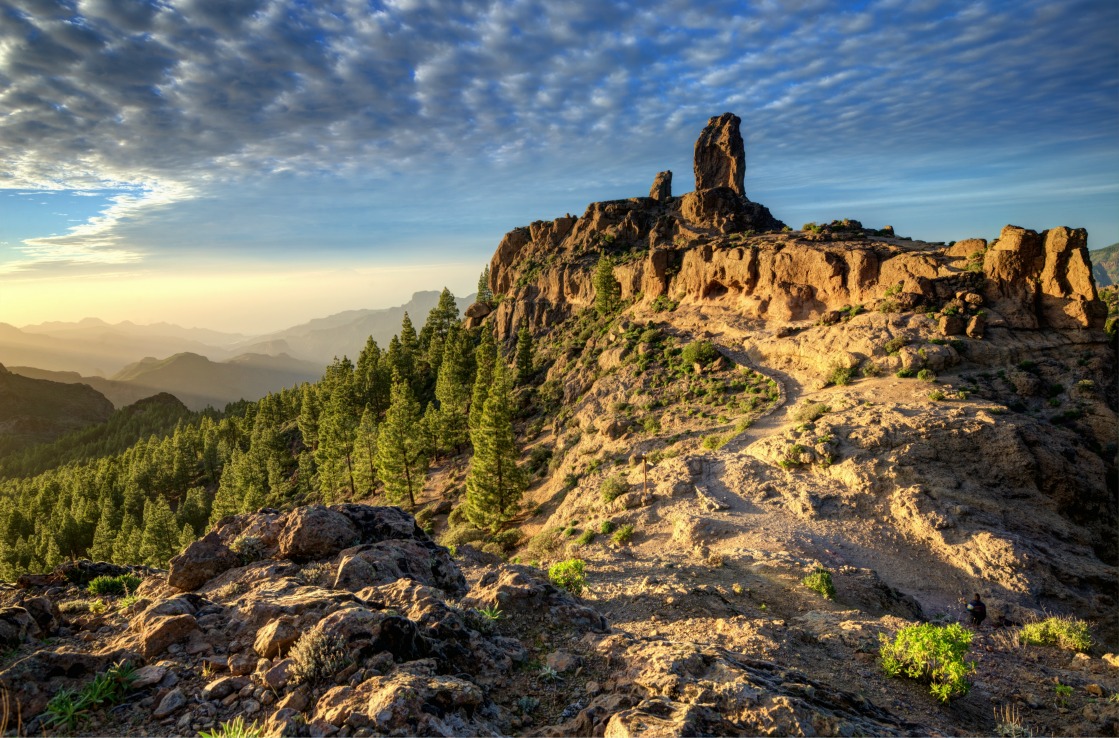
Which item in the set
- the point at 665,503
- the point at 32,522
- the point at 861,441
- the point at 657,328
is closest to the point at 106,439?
the point at 32,522

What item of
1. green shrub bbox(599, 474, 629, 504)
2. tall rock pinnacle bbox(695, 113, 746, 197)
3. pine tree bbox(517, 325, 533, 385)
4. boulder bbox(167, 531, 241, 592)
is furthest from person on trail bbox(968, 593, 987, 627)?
tall rock pinnacle bbox(695, 113, 746, 197)

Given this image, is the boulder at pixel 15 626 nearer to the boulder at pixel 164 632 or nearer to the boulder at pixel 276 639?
the boulder at pixel 164 632

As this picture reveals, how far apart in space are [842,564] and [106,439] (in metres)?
189

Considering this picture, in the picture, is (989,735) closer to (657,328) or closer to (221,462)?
(657,328)

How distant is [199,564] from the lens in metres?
14.8

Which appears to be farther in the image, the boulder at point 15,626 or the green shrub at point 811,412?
the green shrub at point 811,412

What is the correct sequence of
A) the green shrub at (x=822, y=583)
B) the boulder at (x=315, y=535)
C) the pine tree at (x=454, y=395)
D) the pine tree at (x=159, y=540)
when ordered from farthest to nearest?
the pine tree at (x=454, y=395), the pine tree at (x=159, y=540), the green shrub at (x=822, y=583), the boulder at (x=315, y=535)

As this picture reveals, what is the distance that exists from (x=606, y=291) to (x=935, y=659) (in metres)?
62.4

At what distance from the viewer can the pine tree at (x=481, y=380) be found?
56.7 metres

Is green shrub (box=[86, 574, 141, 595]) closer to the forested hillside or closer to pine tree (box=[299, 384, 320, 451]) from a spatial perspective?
the forested hillside

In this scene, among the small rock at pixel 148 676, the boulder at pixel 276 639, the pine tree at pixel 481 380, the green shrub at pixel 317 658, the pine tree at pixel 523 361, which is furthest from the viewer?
the pine tree at pixel 523 361

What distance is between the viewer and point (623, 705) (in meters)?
8.13

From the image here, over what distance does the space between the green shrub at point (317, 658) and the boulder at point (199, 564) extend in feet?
27.6

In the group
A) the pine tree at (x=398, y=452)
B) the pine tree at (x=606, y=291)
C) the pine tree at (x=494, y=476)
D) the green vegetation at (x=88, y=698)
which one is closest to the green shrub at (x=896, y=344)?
the pine tree at (x=494, y=476)
